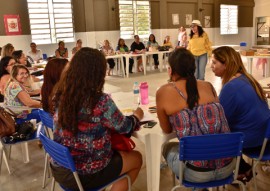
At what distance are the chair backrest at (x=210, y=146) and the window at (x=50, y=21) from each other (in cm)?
838

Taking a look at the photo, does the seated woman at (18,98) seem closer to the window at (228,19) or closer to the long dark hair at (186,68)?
the long dark hair at (186,68)

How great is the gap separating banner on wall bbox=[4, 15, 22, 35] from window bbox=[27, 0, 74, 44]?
1.28 feet

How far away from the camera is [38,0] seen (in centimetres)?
875

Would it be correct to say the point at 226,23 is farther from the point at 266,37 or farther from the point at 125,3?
the point at 125,3

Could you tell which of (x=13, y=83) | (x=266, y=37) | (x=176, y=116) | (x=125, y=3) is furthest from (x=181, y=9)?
(x=176, y=116)

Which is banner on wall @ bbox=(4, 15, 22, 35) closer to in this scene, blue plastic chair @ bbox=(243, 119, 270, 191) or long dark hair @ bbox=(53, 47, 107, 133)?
long dark hair @ bbox=(53, 47, 107, 133)

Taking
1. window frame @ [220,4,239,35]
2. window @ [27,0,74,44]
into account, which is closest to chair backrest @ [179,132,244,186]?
window @ [27,0,74,44]

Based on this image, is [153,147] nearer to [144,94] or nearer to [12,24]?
[144,94]

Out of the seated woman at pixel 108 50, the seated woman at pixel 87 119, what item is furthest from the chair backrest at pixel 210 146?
the seated woman at pixel 108 50

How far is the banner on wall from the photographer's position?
8.38 m

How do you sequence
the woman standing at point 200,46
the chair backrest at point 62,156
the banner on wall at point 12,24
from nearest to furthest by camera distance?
1. the chair backrest at point 62,156
2. the woman standing at point 200,46
3. the banner on wall at point 12,24

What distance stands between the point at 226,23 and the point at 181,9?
127 inches

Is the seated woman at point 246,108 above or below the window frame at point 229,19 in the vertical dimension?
below

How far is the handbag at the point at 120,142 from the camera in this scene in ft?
5.91
